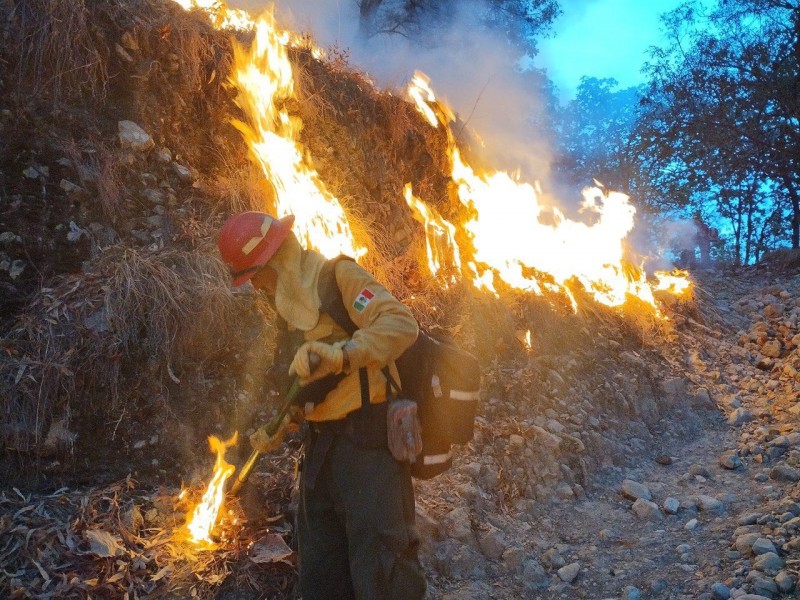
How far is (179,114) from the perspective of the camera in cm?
534

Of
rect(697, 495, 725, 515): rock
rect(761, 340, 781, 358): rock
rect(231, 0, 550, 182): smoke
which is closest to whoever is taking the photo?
rect(697, 495, 725, 515): rock

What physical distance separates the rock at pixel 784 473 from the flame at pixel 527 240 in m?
2.62

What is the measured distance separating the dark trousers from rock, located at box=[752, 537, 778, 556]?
2.12 meters

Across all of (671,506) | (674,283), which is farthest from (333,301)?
(674,283)

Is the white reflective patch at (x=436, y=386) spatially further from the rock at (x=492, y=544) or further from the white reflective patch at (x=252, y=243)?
the rock at (x=492, y=544)

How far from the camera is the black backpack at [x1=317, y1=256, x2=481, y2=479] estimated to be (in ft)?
8.29

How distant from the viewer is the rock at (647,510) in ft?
13.1

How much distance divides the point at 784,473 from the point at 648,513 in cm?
109

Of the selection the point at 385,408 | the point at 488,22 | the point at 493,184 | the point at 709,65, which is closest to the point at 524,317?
the point at 493,184

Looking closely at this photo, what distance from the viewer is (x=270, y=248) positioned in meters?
2.57

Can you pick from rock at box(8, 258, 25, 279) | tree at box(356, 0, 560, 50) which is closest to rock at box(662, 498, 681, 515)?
rock at box(8, 258, 25, 279)

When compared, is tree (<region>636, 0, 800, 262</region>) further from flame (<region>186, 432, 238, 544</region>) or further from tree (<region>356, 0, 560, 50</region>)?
flame (<region>186, 432, 238, 544</region>)

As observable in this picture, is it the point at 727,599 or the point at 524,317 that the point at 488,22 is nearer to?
the point at 524,317

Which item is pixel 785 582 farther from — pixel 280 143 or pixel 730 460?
pixel 280 143
